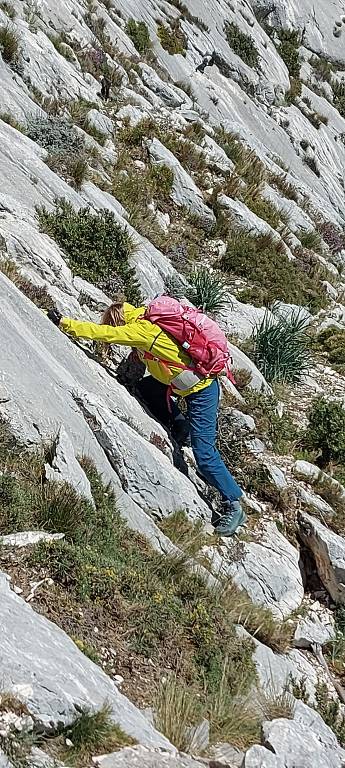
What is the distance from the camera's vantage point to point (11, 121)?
1148 centimetres

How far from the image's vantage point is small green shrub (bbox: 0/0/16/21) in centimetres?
1492

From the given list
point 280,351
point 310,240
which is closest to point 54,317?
point 280,351

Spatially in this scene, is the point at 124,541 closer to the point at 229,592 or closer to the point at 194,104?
the point at 229,592

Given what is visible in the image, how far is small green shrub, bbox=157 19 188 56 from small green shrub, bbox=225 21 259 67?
3.47 metres

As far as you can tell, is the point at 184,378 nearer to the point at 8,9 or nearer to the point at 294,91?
the point at 8,9

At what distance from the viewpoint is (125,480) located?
616 cm

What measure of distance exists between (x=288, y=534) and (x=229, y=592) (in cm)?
209

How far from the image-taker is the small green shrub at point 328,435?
9055 millimetres

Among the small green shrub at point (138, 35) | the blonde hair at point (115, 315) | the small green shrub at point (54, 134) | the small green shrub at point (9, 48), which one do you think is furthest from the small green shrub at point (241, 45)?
the blonde hair at point (115, 315)

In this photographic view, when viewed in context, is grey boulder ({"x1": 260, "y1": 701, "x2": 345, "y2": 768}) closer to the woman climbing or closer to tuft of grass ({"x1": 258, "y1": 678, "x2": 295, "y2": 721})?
tuft of grass ({"x1": 258, "y1": 678, "x2": 295, "y2": 721})

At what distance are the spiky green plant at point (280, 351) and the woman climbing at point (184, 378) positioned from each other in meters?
4.18

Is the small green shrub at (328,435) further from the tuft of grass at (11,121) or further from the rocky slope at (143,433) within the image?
the tuft of grass at (11,121)

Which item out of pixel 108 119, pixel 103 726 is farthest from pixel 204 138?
pixel 103 726

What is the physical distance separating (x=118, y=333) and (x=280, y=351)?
5.19 meters
